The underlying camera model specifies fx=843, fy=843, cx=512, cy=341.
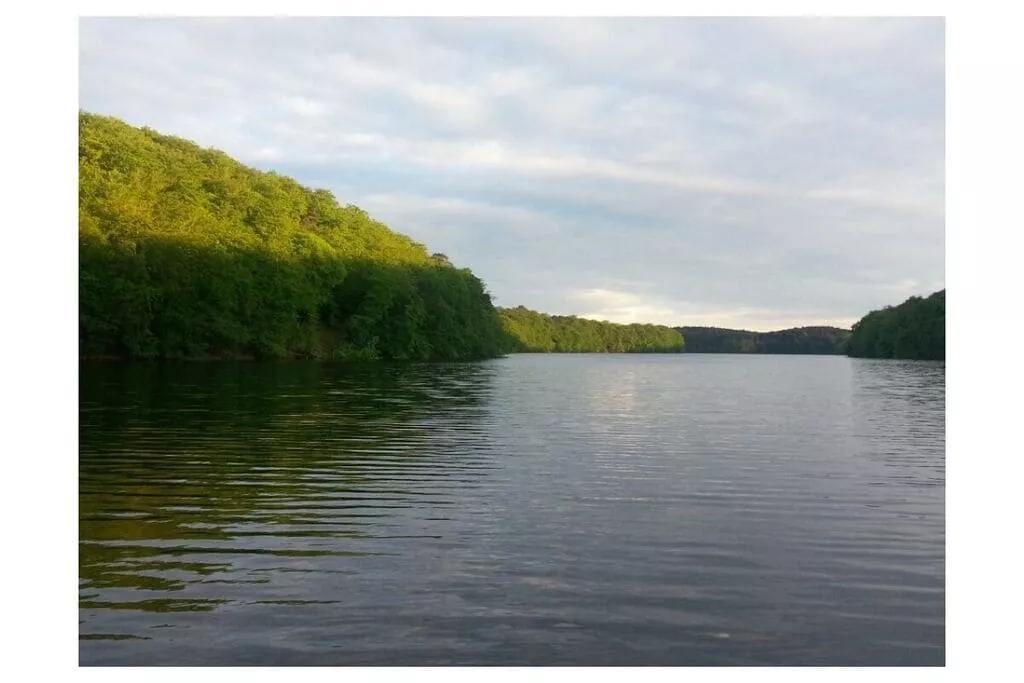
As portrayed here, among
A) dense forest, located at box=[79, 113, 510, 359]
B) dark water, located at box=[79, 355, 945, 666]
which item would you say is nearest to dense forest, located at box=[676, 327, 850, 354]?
dense forest, located at box=[79, 113, 510, 359]

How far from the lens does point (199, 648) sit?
304 inches

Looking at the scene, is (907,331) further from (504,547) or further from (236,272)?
(504,547)

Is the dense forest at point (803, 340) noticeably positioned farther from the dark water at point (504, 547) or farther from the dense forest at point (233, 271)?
the dark water at point (504, 547)

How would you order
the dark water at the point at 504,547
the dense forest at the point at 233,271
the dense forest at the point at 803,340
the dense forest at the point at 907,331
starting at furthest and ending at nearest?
the dense forest at the point at 803,340 → the dense forest at the point at 907,331 → the dense forest at the point at 233,271 → the dark water at the point at 504,547

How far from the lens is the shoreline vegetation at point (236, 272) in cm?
6862

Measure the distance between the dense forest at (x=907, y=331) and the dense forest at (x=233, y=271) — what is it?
2784 inches

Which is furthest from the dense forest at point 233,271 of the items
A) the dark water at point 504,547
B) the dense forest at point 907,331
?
the dense forest at point 907,331

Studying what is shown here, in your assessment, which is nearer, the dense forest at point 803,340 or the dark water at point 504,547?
the dark water at point 504,547

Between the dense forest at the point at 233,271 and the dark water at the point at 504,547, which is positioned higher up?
the dense forest at the point at 233,271

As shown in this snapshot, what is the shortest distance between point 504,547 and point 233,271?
75002 mm

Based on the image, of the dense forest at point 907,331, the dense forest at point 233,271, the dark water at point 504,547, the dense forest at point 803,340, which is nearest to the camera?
the dark water at point 504,547
